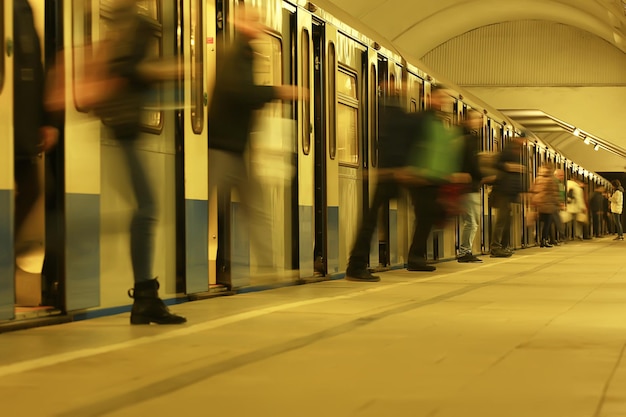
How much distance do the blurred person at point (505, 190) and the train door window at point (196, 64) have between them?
366 inches

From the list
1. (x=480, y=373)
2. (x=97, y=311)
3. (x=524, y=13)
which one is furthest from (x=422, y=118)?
(x=524, y=13)

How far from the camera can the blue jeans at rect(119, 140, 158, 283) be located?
6.24 meters

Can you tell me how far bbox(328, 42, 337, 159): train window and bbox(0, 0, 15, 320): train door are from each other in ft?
17.3

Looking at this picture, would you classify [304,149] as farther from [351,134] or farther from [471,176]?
[471,176]

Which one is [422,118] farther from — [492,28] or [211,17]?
[492,28]

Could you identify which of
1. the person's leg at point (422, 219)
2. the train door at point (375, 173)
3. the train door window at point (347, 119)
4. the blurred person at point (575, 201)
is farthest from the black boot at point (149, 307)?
the blurred person at point (575, 201)

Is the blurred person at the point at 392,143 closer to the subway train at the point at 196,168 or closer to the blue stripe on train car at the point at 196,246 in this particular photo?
the subway train at the point at 196,168

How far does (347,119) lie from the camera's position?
11766mm

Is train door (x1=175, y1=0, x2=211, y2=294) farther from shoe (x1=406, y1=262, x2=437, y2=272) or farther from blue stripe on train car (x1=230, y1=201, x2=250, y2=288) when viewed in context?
shoe (x1=406, y1=262, x2=437, y2=272)

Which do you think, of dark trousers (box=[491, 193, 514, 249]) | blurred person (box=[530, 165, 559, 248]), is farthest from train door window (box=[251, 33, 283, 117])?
blurred person (box=[530, 165, 559, 248])

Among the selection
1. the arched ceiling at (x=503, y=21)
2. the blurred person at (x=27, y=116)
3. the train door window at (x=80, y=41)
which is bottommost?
the blurred person at (x=27, y=116)

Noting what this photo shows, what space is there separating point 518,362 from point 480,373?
0.40m

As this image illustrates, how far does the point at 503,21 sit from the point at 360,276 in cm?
3922

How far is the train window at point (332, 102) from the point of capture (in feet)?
36.0
